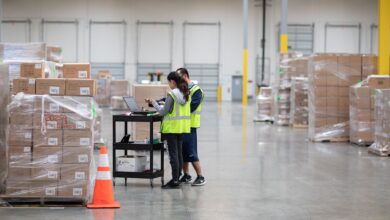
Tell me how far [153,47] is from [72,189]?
1305 inches

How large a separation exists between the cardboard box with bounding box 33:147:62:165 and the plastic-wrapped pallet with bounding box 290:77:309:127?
12820 mm

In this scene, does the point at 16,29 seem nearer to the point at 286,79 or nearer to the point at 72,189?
the point at 286,79

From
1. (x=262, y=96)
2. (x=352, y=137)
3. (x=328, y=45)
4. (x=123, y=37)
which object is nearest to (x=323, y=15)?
(x=328, y=45)

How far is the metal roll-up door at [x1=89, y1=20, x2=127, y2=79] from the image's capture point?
1527 inches

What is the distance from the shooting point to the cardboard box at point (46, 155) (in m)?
6.82

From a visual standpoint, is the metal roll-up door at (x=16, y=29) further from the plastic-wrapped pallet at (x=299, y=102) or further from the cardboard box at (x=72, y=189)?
the cardboard box at (x=72, y=189)

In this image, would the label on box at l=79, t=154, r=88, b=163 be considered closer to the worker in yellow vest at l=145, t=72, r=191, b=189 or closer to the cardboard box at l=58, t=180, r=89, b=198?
the cardboard box at l=58, t=180, r=89, b=198

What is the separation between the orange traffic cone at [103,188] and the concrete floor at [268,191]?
7.1 inches

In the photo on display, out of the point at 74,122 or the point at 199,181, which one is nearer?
the point at 74,122

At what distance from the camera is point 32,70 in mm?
7652

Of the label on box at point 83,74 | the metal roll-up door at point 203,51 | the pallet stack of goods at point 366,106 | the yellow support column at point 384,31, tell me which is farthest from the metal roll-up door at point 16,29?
the label on box at point 83,74

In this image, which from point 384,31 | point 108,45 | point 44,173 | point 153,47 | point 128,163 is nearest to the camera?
point 44,173

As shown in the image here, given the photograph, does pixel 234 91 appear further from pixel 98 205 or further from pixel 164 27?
pixel 98 205

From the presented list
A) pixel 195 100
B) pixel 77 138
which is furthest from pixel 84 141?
pixel 195 100
